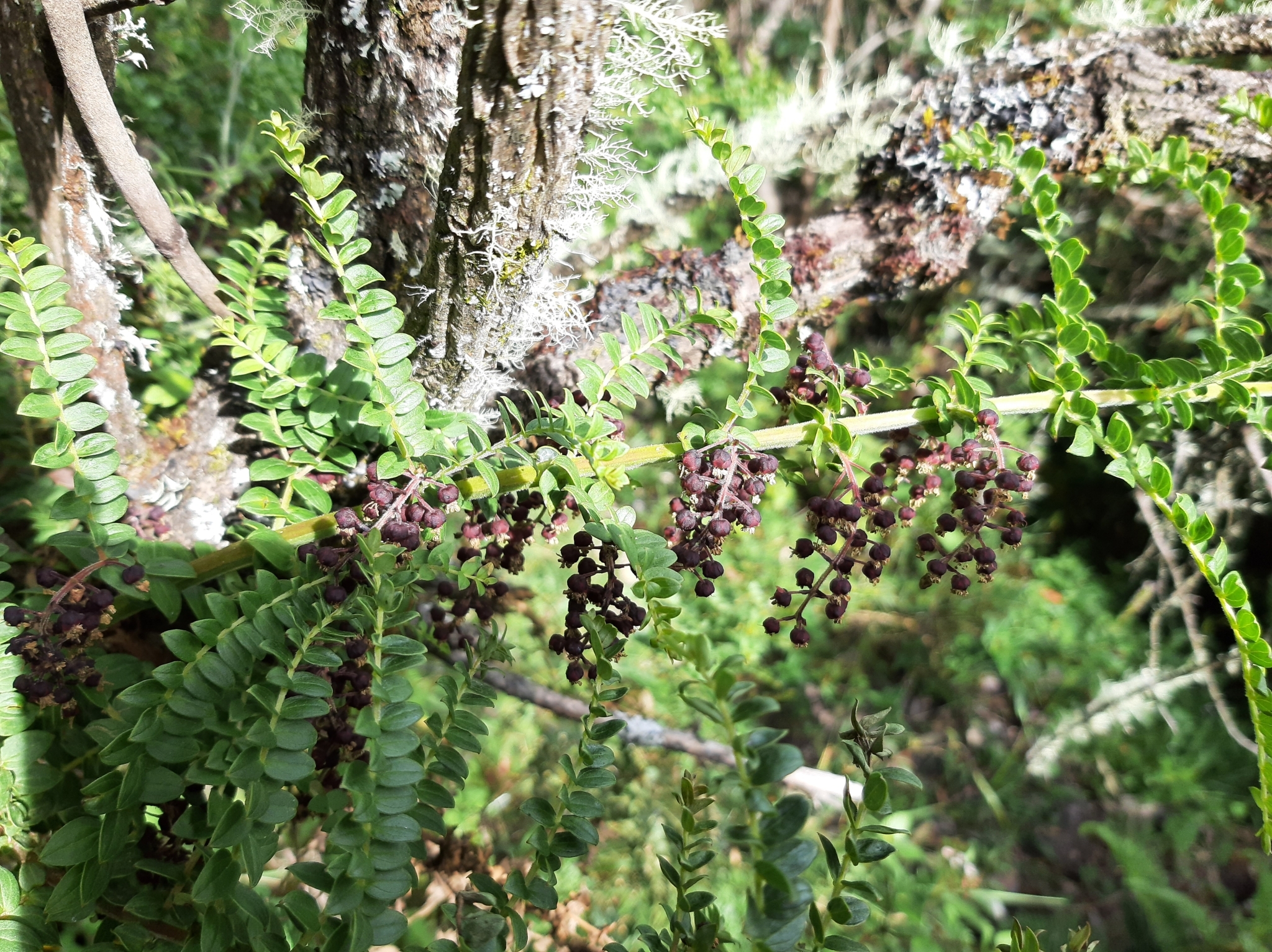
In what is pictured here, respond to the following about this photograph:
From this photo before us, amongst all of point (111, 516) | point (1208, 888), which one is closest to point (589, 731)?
point (111, 516)

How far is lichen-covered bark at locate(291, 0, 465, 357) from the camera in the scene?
0.88 meters

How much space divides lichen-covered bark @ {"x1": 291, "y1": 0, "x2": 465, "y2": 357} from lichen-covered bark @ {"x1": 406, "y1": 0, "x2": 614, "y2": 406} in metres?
0.10

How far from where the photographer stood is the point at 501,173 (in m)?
0.75

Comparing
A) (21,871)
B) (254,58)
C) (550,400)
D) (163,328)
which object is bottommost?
(21,871)

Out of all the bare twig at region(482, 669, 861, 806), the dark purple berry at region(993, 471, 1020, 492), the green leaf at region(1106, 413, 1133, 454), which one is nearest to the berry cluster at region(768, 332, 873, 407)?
the dark purple berry at region(993, 471, 1020, 492)

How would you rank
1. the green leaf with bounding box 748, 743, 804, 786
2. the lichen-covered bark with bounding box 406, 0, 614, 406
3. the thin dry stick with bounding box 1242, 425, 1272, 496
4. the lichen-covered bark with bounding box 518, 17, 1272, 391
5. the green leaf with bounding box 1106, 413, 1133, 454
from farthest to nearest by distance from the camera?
the thin dry stick with bounding box 1242, 425, 1272, 496, the lichen-covered bark with bounding box 518, 17, 1272, 391, the green leaf with bounding box 1106, 413, 1133, 454, the lichen-covered bark with bounding box 406, 0, 614, 406, the green leaf with bounding box 748, 743, 804, 786

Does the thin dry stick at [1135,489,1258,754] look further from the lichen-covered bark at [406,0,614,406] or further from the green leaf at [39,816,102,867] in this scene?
the green leaf at [39,816,102,867]

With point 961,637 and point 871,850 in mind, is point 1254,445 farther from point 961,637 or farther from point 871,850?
point 871,850

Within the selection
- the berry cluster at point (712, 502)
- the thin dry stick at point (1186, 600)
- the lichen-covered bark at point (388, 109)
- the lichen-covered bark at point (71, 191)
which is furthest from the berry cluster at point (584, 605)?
the thin dry stick at point (1186, 600)

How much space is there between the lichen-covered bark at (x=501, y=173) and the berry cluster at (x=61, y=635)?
44 cm

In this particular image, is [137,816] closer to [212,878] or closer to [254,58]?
[212,878]

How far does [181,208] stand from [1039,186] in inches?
52.7

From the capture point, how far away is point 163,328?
4.34 feet

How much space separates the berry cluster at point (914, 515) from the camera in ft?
2.70
